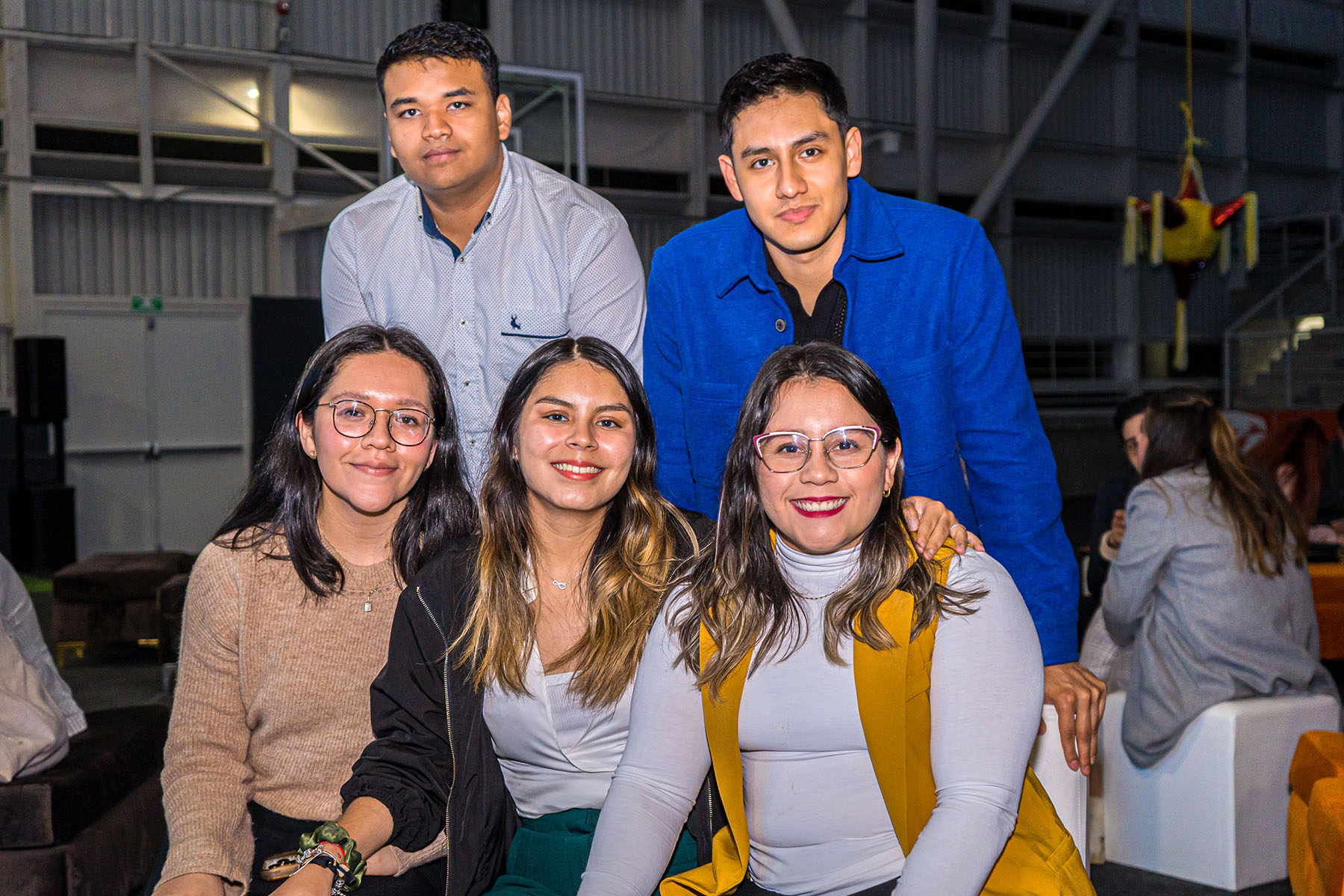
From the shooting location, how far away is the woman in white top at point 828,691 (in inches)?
54.6

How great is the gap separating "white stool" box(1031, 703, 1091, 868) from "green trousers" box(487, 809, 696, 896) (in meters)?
0.54

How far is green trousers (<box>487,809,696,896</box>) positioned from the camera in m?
1.57

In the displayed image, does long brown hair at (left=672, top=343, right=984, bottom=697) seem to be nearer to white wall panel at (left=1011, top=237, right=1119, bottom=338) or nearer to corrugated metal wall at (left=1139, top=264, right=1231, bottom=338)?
white wall panel at (left=1011, top=237, right=1119, bottom=338)

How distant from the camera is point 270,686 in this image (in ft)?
5.60

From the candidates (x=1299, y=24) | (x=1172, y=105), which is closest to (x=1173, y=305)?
(x=1172, y=105)

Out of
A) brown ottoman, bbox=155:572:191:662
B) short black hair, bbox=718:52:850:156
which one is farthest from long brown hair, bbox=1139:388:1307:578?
brown ottoman, bbox=155:572:191:662

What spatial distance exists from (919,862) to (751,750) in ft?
0.85

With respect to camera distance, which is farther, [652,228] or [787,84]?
[652,228]

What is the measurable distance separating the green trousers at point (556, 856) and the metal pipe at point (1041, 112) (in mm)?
11533

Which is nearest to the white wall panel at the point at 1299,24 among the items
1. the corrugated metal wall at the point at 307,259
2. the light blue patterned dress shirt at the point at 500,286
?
the corrugated metal wall at the point at 307,259

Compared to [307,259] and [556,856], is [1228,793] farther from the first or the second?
[307,259]

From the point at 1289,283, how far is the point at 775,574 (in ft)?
48.6

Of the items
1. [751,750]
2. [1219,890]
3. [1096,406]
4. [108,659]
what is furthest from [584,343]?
[1096,406]

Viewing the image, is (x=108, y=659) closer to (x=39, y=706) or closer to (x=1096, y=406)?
(x=39, y=706)
